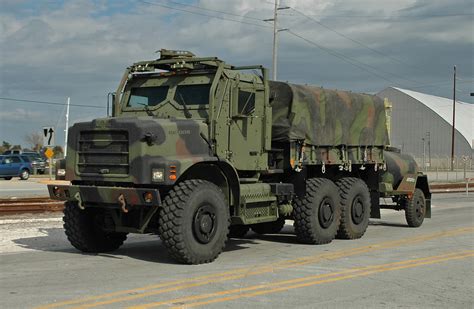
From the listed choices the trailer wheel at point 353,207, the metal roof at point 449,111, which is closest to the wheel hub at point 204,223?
the trailer wheel at point 353,207

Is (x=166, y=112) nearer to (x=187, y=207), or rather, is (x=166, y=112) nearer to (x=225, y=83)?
(x=225, y=83)

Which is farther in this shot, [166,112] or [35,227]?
[35,227]

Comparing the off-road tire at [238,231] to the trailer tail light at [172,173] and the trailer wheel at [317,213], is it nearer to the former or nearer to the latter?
the trailer wheel at [317,213]

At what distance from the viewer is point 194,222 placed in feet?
31.1

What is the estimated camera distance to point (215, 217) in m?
9.83

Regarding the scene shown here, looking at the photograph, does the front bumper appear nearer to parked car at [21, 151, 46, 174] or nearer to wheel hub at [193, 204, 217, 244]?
wheel hub at [193, 204, 217, 244]

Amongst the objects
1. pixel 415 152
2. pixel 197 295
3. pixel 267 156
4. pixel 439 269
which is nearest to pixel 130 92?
pixel 267 156

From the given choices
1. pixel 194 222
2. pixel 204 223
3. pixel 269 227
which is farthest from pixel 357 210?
pixel 194 222

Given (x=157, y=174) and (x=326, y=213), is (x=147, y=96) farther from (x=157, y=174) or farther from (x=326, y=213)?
(x=326, y=213)

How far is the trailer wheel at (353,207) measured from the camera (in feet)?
42.9

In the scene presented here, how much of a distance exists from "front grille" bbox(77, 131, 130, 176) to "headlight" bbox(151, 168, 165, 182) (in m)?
0.49

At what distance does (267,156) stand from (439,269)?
3613 millimetres

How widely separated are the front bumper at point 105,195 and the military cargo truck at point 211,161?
0.06ft

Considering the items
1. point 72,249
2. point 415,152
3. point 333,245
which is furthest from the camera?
point 415,152
